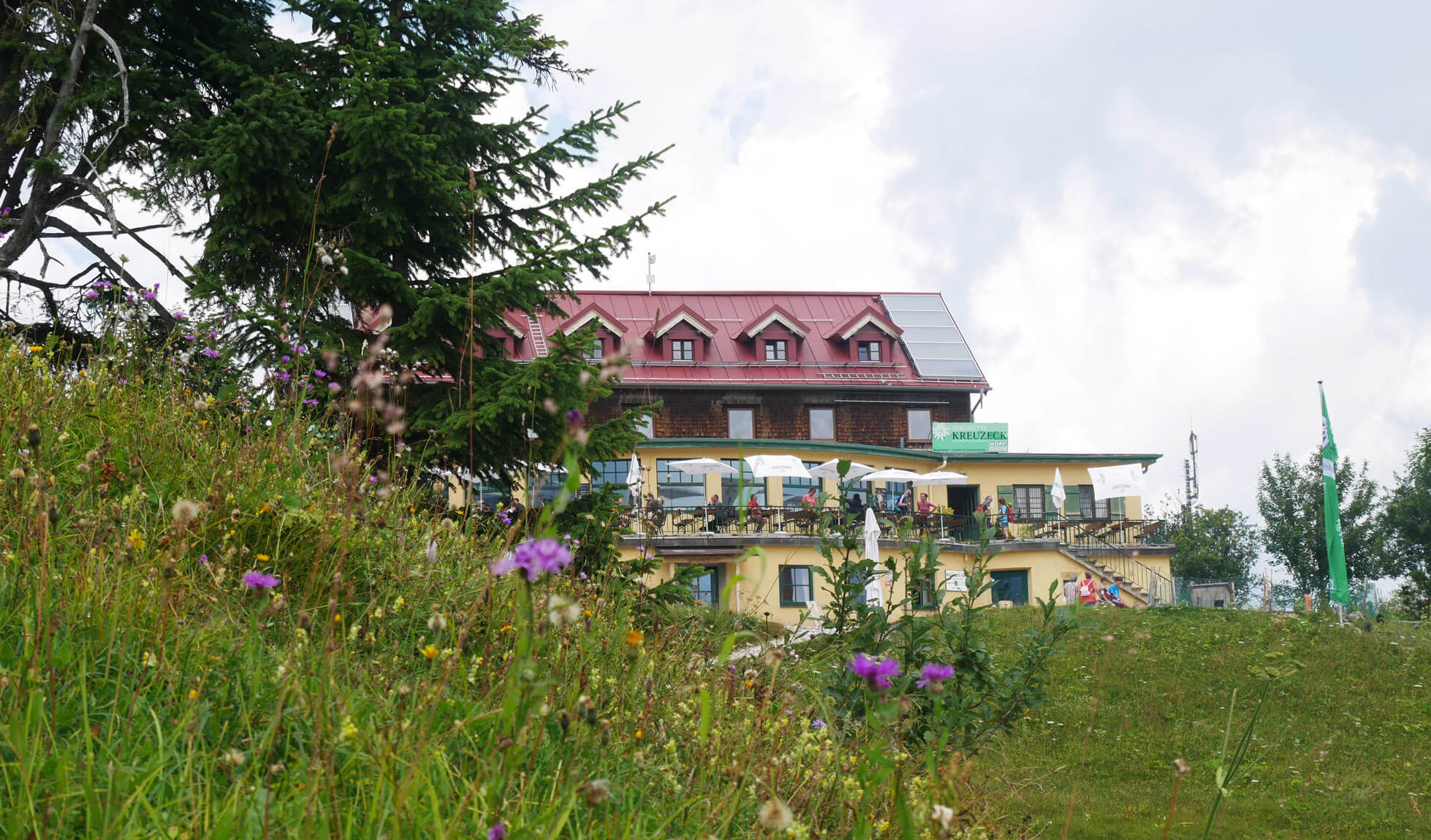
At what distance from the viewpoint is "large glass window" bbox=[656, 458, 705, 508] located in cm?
2897

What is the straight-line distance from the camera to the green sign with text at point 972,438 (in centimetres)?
3145

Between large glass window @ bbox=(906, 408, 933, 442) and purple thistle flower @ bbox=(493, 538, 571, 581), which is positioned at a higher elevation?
large glass window @ bbox=(906, 408, 933, 442)

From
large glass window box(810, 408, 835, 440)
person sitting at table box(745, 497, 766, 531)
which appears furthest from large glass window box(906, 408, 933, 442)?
person sitting at table box(745, 497, 766, 531)

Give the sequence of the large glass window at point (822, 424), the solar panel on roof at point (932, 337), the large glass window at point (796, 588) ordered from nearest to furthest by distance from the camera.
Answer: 1. the large glass window at point (796, 588)
2. the large glass window at point (822, 424)
3. the solar panel on roof at point (932, 337)

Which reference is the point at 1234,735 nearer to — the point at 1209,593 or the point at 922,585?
the point at 922,585

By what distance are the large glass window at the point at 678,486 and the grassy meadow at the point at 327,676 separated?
22.4 m

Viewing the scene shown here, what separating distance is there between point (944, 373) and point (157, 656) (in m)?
32.2

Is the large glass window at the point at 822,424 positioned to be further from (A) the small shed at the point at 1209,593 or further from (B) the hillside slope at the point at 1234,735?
(B) the hillside slope at the point at 1234,735

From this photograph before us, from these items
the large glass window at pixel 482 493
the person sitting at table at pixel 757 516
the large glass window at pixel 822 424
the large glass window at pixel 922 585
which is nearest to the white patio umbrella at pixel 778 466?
the person sitting at table at pixel 757 516

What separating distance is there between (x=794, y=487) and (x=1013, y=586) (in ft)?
25.2

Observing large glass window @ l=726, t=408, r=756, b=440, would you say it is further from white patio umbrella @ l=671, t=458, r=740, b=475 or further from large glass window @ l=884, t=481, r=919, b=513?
white patio umbrella @ l=671, t=458, r=740, b=475

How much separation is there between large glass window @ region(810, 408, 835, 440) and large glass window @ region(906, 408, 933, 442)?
108 inches

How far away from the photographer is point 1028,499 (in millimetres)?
32375

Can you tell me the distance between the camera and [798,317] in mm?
34844
